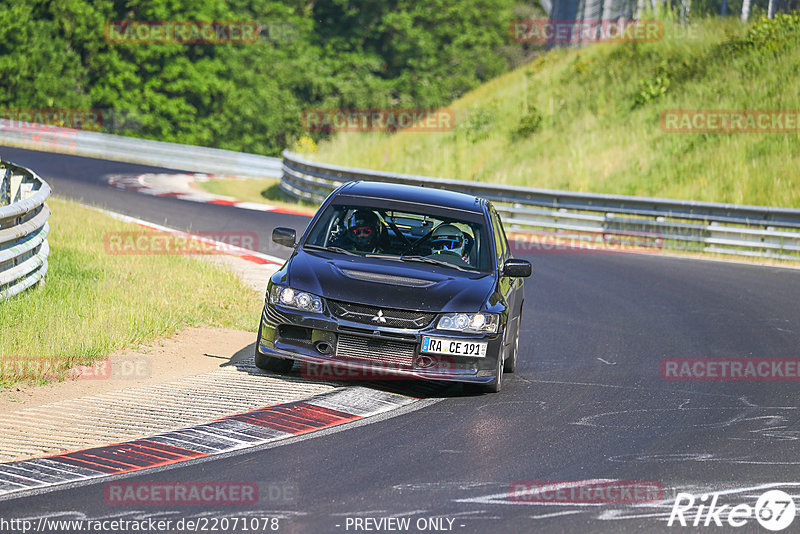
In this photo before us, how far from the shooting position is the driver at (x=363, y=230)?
9.92 m

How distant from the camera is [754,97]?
101 feet

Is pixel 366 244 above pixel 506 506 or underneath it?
above

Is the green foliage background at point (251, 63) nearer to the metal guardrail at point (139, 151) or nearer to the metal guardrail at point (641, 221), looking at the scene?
the metal guardrail at point (139, 151)

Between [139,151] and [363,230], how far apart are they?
31521mm

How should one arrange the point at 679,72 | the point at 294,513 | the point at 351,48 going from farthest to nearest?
the point at 351,48
the point at 679,72
the point at 294,513

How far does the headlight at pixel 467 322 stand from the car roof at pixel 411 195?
162 centimetres

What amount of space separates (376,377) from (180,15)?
56293 mm

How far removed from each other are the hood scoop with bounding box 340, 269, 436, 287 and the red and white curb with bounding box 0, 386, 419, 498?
2.89ft

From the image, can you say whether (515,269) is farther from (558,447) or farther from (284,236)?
(558,447)

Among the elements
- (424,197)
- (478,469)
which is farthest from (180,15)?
(478,469)

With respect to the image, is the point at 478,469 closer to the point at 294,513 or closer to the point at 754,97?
the point at 294,513

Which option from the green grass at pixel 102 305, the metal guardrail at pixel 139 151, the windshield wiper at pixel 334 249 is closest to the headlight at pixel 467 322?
the windshield wiper at pixel 334 249


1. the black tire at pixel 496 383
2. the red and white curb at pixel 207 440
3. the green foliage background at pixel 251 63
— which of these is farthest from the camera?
the green foliage background at pixel 251 63

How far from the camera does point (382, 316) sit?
8805 mm
